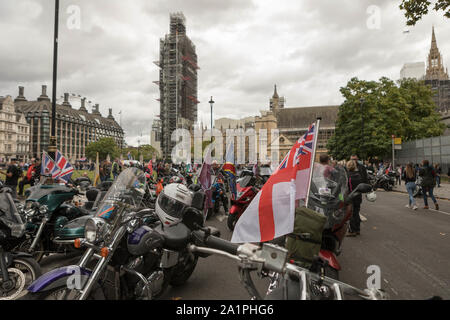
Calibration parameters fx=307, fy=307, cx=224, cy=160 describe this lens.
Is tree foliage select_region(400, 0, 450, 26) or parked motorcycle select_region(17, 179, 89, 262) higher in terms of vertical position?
tree foliage select_region(400, 0, 450, 26)

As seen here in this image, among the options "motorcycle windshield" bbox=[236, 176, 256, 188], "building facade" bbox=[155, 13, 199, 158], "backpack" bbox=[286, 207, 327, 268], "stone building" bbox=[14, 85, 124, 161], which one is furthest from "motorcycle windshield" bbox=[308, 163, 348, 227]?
"stone building" bbox=[14, 85, 124, 161]

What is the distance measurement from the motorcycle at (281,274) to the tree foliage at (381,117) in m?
31.8

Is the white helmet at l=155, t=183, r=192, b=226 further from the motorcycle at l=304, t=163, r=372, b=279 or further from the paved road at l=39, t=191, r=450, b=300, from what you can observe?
the motorcycle at l=304, t=163, r=372, b=279

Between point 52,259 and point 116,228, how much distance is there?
10.8 feet

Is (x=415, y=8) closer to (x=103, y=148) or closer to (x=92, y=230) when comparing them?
(x=92, y=230)

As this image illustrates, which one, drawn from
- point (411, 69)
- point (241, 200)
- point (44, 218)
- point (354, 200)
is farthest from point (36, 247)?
point (411, 69)

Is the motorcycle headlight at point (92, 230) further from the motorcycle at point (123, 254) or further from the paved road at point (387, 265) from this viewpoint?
the paved road at point (387, 265)

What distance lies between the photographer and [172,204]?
3330 mm

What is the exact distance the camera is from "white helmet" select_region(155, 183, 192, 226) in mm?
3293

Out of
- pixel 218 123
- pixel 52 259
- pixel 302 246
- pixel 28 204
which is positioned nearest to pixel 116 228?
pixel 302 246

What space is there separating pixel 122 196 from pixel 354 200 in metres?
5.74

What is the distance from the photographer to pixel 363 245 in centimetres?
607

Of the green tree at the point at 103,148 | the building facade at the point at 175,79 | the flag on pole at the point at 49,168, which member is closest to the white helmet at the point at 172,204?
the flag on pole at the point at 49,168
